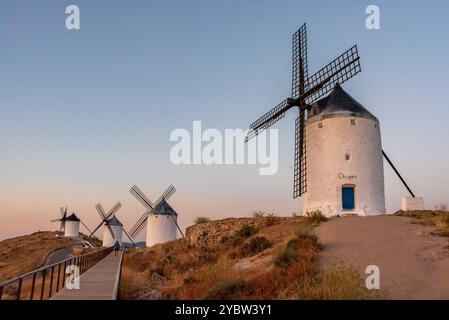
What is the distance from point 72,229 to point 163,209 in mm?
39481

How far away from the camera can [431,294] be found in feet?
27.6

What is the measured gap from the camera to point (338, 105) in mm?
23172

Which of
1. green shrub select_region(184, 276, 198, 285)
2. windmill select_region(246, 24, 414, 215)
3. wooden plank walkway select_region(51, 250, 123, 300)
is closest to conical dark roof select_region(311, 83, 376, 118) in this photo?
windmill select_region(246, 24, 414, 215)

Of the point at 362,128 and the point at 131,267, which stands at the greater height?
the point at 362,128

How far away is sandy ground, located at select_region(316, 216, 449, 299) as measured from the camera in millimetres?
9016

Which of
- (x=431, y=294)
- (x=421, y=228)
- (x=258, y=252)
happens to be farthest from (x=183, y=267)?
(x=431, y=294)

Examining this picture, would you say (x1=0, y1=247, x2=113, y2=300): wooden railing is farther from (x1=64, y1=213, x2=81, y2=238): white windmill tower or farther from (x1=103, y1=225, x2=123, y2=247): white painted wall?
(x1=64, y1=213, x2=81, y2=238): white windmill tower

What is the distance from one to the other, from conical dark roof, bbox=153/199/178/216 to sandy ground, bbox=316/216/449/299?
103ft

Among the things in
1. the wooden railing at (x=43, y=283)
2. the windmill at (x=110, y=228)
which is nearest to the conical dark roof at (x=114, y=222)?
the windmill at (x=110, y=228)

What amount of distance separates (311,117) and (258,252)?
11.1 m

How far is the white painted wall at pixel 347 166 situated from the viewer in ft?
71.5

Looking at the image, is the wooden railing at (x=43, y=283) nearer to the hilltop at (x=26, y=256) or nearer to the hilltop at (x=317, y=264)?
the hilltop at (x=317, y=264)
